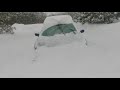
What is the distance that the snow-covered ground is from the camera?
27.8ft

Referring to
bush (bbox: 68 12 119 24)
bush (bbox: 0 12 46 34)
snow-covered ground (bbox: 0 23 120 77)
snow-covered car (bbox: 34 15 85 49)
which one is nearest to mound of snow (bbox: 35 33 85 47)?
snow-covered car (bbox: 34 15 85 49)

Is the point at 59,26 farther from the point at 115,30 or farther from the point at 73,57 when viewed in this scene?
the point at 115,30

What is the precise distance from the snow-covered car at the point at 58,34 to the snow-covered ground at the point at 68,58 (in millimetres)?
224

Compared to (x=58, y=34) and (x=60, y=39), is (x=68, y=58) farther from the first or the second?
(x=58, y=34)

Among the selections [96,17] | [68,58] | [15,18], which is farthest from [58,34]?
[15,18]

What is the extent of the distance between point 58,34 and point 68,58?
1348mm

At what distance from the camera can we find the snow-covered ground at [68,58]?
8469 millimetres

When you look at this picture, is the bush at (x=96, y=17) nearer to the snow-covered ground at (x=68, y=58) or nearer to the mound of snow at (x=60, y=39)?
the snow-covered ground at (x=68, y=58)

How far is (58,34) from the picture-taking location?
10586 mm

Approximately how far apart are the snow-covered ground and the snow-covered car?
224 millimetres

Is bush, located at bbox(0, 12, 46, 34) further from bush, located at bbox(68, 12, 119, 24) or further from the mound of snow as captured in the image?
the mound of snow

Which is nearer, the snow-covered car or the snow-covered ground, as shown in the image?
the snow-covered ground

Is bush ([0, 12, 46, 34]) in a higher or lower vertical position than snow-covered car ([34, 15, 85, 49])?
higher

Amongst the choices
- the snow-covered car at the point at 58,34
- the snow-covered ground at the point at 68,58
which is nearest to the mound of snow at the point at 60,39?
the snow-covered car at the point at 58,34
